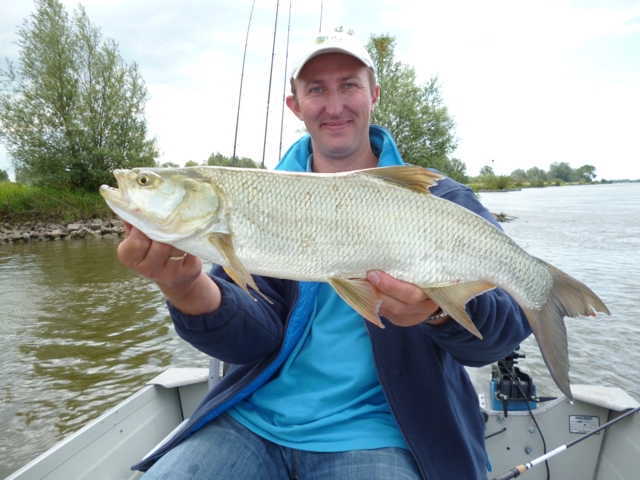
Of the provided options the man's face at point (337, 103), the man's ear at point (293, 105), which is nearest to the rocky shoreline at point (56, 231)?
the man's ear at point (293, 105)

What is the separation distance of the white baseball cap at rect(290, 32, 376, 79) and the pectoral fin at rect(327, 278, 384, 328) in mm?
1509

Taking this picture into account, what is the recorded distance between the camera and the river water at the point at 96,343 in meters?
5.14

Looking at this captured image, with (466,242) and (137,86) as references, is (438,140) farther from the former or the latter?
(466,242)

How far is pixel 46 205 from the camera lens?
834 inches

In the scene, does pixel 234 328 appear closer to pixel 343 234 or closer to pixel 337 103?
pixel 343 234

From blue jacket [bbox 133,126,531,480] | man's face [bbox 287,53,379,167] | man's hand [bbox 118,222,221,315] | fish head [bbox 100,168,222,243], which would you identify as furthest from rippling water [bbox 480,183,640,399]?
fish head [bbox 100,168,222,243]

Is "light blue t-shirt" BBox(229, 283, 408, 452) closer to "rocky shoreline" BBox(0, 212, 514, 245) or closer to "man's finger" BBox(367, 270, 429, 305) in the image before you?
"man's finger" BBox(367, 270, 429, 305)

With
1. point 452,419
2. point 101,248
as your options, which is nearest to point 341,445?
point 452,419

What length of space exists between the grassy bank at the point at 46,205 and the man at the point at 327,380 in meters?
21.3

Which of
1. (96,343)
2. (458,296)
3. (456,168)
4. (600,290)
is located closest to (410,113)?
(456,168)

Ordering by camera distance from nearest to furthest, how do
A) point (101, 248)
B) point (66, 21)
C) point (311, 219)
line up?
point (311, 219)
point (101, 248)
point (66, 21)

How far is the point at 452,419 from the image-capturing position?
1958mm

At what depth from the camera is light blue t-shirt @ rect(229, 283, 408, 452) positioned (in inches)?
78.0

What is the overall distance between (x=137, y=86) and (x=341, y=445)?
24490 millimetres
